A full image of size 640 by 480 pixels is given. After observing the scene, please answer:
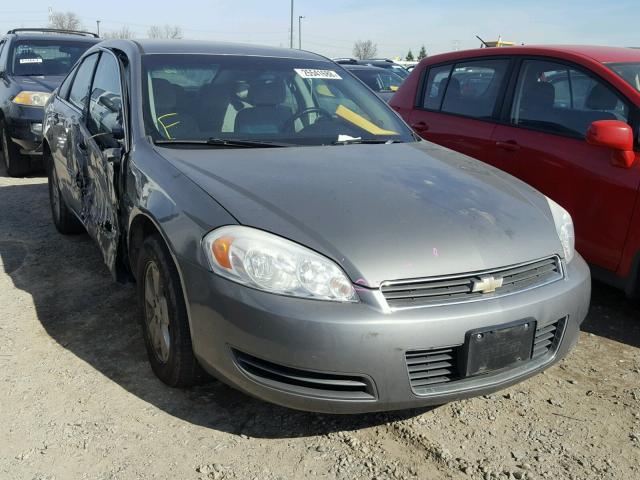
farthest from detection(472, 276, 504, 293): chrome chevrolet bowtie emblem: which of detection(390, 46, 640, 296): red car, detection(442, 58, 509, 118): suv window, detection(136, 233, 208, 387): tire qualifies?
detection(442, 58, 509, 118): suv window

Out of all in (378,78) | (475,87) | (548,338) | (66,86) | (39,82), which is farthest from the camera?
(378,78)

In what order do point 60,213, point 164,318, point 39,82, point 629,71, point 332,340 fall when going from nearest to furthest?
point 332,340 → point 164,318 → point 629,71 → point 60,213 → point 39,82

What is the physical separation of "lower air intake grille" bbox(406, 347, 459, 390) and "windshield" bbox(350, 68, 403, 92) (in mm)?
10401

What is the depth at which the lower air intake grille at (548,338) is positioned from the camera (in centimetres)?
243

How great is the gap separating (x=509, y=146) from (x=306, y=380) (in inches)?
101

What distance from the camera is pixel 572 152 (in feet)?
12.3

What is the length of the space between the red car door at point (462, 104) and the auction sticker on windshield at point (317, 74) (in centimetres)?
115

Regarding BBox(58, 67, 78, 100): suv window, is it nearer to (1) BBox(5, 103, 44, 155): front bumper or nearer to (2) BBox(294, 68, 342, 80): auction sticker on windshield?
(2) BBox(294, 68, 342, 80): auction sticker on windshield

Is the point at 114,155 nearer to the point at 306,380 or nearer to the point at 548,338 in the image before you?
the point at 306,380

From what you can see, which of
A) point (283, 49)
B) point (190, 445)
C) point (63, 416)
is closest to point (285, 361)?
point (190, 445)

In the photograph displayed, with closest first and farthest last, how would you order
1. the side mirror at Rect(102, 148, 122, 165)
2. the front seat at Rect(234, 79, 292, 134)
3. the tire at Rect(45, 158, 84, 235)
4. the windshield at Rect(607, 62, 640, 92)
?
the side mirror at Rect(102, 148, 122, 165) < the front seat at Rect(234, 79, 292, 134) < the windshield at Rect(607, 62, 640, 92) < the tire at Rect(45, 158, 84, 235)

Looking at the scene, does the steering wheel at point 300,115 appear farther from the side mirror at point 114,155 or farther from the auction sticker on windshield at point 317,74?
the side mirror at point 114,155

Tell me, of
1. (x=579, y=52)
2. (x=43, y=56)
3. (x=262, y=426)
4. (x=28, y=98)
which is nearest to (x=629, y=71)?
(x=579, y=52)

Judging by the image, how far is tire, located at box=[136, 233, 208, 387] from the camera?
2.51 m
